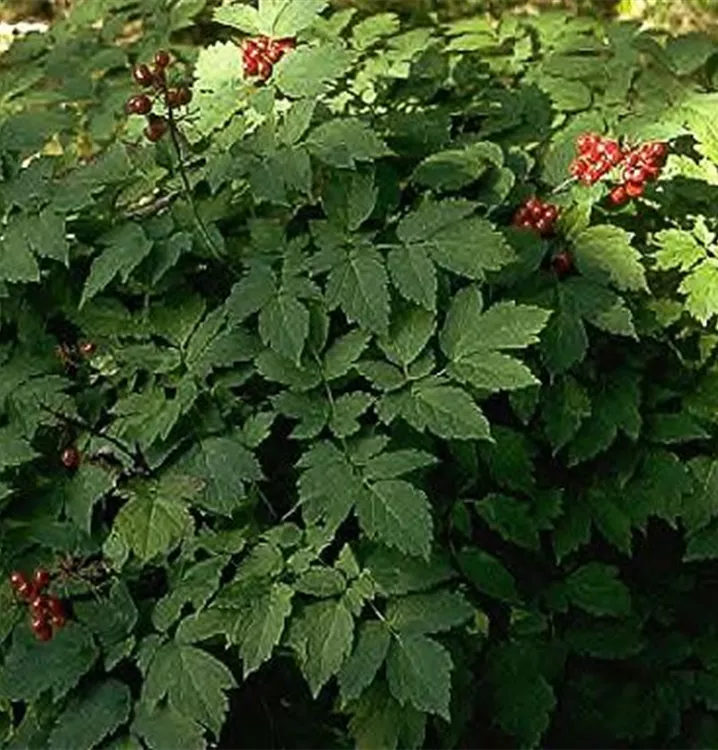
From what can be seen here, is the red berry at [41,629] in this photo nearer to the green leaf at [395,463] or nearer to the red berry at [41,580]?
the red berry at [41,580]

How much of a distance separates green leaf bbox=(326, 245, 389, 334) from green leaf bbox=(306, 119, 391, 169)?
0.15 m

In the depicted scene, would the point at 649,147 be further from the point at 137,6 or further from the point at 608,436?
the point at 137,6

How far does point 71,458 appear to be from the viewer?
7.58 feet

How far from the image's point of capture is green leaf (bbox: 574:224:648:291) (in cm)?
238

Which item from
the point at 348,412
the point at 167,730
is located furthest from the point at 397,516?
the point at 167,730

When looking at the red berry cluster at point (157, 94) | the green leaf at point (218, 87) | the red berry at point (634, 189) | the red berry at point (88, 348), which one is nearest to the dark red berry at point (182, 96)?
the red berry cluster at point (157, 94)

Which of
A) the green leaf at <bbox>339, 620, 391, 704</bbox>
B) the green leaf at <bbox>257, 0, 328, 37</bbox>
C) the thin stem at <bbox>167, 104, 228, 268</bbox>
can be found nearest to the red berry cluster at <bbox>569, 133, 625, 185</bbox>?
the green leaf at <bbox>257, 0, 328, 37</bbox>

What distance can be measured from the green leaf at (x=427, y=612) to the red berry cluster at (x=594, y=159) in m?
0.76

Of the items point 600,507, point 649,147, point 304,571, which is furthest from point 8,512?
point 649,147

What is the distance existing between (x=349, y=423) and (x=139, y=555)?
1.18 ft

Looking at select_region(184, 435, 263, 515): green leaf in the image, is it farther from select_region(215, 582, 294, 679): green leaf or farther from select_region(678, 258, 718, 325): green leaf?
select_region(678, 258, 718, 325): green leaf

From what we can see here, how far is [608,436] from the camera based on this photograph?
2443 millimetres

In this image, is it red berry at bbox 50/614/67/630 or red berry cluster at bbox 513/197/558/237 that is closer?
red berry at bbox 50/614/67/630

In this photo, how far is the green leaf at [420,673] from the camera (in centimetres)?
205
